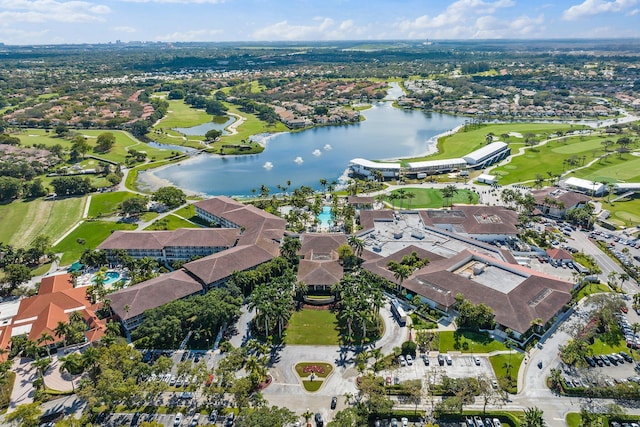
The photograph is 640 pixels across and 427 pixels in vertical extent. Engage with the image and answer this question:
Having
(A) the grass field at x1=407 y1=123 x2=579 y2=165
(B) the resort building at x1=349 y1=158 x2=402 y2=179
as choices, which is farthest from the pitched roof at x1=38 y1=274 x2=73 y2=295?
(A) the grass field at x1=407 y1=123 x2=579 y2=165

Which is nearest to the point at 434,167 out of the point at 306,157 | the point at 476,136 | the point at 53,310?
the point at 306,157

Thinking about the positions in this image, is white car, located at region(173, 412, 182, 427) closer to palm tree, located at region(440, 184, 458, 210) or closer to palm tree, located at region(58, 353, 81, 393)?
palm tree, located at region(58, 353, 81, 393)

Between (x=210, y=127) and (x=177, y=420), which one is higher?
(x=210, y=127)

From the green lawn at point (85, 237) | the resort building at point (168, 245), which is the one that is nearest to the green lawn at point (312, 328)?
the resort building at point (168, 245)

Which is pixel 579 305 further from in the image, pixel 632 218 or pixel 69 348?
pixel 69 348

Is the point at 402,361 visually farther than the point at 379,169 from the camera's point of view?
No

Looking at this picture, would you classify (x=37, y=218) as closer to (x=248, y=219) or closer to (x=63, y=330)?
(x=248, y=219)

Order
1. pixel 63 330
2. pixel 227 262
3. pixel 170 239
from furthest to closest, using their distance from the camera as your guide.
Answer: pixel 170 239 < pixel 227 262 < pixel 63 330
